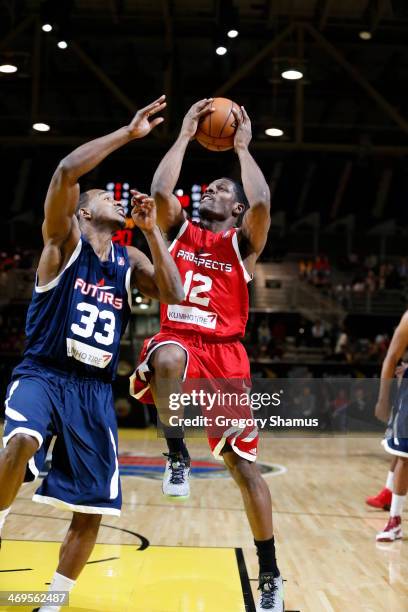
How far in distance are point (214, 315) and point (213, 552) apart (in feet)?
6.95

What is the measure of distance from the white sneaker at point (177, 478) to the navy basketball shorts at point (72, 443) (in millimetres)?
316

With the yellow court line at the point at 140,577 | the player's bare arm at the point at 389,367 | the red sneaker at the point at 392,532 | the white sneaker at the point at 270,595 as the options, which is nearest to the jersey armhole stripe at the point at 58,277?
the yellow court line at the point at 140,577

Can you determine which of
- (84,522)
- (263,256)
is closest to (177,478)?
(84,522)

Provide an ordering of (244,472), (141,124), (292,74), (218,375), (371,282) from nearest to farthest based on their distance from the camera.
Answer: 1. (141,124)
2. (244,472)
3. (218,375)
4. (292,74)
5. (371,282)

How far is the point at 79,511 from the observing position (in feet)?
13.0

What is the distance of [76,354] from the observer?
4.05 metres

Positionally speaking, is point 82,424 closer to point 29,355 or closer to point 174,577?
point 29,355

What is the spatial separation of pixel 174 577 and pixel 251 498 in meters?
1.12

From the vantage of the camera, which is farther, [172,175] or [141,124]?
[172,175]

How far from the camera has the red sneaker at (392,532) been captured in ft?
20.7

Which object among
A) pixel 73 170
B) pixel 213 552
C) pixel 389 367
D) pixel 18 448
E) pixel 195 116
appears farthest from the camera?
pixel 389 367

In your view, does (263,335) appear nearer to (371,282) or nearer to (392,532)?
(371,282)

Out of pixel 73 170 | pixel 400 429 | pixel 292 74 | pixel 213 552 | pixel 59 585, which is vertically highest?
pixel 292 74

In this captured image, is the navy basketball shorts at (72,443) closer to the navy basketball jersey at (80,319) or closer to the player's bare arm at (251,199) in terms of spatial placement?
the navy basketball jersey at (80,319)
